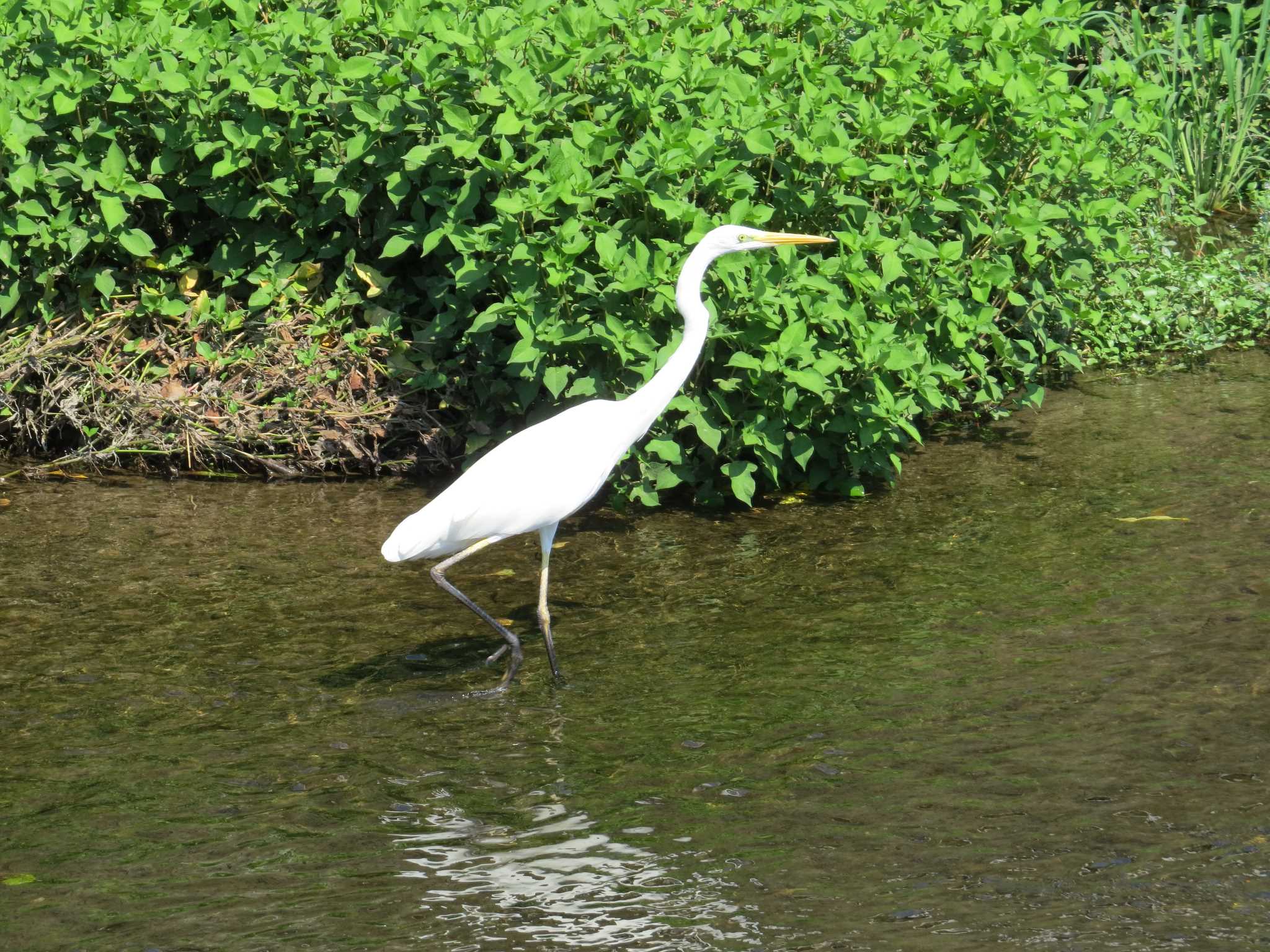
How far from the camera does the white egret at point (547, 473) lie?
5.21 m

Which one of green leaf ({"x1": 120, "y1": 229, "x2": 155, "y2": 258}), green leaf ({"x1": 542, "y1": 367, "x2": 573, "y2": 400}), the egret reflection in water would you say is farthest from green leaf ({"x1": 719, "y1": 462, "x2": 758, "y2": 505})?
green leaf ({"x1": 120, "y1": 229, "x2": 155, "y2": 258})

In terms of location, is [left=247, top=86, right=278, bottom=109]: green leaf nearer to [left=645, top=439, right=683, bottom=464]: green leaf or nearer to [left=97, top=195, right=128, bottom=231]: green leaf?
[left=97, top=195, right=128, bottom=231]: green leaf

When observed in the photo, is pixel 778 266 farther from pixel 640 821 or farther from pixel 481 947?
pixel 481 947

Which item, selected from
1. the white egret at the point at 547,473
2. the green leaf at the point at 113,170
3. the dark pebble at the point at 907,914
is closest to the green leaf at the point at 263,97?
the green leaf at the point at 113,170

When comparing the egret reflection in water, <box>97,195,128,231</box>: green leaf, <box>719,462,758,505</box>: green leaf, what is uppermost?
<box>97,195,128,231</box>: green leaf

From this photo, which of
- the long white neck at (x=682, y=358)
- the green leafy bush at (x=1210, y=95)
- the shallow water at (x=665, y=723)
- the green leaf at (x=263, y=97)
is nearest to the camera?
the shallow water at (x=665, y=723)

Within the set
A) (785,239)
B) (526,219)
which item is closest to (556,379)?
(526,219)

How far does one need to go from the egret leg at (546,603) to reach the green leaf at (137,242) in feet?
8.83

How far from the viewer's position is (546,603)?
520 cm

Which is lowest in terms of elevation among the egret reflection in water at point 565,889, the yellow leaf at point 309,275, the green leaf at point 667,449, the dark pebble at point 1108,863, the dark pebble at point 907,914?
the dark pebble at point 1108,863

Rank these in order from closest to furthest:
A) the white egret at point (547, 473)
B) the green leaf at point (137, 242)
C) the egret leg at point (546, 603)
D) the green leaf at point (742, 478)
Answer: the egret leg at point (546, 603) → the white egret at point (547, 473) → the green leaf at point (742, 478) → the green leaf at point (137, 242)

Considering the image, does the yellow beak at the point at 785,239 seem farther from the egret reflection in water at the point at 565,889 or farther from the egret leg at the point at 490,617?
the egret reflection in water at the point at 565,889

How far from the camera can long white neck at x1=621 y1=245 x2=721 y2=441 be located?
5.39m

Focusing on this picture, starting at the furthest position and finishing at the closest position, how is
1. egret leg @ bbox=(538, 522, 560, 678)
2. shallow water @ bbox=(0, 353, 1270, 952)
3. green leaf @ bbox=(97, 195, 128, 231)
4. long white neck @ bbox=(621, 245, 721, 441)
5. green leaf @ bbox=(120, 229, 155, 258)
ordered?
green leaf @ bbox=(120, 229, 155, 258) → green leaf @ bbox=(97, 195, 128, 231) → long white neck @ bbox=(621, 245, 721, 441) → egret leg @ bbox=(538, 522, 560, 678) → shallow water @ bbox=(0, 353, 1270, 952)
